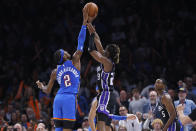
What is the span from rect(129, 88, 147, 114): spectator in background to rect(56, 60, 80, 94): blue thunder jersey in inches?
183

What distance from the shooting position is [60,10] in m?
17.0

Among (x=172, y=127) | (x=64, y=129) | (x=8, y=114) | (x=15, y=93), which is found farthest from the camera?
(x=15, y=93)

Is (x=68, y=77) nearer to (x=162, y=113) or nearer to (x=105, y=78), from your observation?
(x=105, y=78)

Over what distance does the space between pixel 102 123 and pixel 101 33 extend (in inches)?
320

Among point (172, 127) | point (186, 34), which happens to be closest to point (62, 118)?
point (172, 127)

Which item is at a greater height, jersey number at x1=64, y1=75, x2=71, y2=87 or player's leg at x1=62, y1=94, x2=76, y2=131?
jersey number at x1=64, y1=75, x2=71, y2=87

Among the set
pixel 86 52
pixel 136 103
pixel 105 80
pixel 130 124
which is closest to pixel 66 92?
pixel 105 80

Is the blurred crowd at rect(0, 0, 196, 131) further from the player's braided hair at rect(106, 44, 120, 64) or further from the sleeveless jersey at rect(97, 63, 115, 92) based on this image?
the player's braided hair at rect(106, 44, 120, 64)

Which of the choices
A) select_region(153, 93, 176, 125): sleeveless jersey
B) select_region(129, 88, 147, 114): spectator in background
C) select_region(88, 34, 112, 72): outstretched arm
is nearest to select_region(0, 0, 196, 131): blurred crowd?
select_region(129, 88, 147, 114): spectator in background

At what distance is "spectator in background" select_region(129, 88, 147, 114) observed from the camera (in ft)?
38.0

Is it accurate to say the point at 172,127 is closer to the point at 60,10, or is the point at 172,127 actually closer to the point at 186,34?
the point at 186,34

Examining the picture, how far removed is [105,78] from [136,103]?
4.29 metres

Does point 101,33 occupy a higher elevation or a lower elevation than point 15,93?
higher

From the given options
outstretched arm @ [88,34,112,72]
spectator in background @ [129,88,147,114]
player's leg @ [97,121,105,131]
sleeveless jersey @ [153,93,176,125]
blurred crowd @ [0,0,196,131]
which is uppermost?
blurred crowd @ [0,0,196,131]
